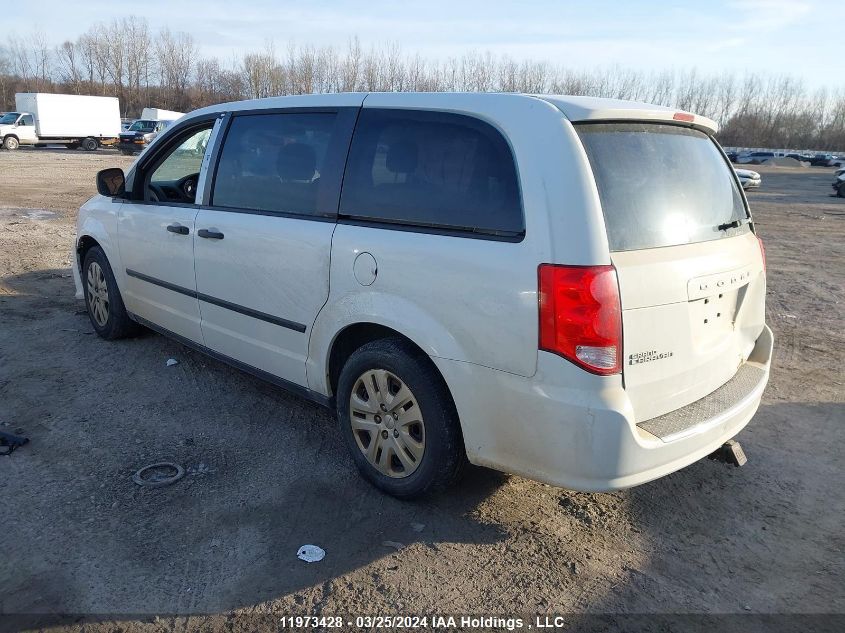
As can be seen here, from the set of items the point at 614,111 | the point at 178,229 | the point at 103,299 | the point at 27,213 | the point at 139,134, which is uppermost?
the point at 614,111

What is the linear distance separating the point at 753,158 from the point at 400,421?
6705cm

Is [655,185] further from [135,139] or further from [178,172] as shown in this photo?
[135,139]

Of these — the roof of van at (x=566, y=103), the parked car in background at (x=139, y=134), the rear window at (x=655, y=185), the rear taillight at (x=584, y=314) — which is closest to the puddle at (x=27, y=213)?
the roof of van at (x=566, y=103)

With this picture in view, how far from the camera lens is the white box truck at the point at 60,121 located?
36781 millimetres

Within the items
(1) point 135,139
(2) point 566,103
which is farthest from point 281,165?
(1) point 135,139

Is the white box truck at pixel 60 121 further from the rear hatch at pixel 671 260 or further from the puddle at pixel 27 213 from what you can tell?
the rear hatch at pixel 671 260

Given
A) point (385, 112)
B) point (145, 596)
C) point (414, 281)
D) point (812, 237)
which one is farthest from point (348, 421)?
point (812, 237)

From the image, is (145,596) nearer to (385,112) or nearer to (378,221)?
(378,221)

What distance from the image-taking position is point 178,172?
18.8 ft

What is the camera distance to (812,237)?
1430 cm

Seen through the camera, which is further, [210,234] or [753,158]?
[753,158]

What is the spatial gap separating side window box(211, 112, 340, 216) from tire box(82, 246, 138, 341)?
68.9 inches

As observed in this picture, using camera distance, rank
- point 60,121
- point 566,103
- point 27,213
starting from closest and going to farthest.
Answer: point 566,103 < point 27,213 < point 60,121

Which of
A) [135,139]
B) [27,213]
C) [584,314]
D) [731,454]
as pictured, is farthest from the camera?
[135,139]
